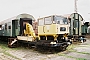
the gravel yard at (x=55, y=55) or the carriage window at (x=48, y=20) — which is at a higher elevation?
the carriage window at (x=48, y=20)

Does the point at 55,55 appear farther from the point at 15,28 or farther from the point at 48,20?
the point at 15,28

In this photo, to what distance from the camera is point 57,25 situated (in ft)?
34.3

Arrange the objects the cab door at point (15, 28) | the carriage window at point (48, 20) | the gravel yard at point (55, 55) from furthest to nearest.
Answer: the cab door at point (15, 28) < the carriage window at point (48, 20) < the gravel yard at point (55, 55)

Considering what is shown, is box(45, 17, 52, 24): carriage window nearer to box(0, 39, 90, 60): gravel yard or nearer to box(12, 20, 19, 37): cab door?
box(0, 39, 90, 60): gravel yard

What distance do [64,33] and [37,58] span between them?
300 cm

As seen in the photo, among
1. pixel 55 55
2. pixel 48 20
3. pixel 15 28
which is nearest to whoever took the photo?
pixel 55 55

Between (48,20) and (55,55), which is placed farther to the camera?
(48,20)

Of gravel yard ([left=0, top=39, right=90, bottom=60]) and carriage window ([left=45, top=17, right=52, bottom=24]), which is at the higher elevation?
carriage window ([left=45, top=17, right=52, bottom=24])

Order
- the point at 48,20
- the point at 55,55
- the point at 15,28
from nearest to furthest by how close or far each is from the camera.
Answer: the point at 55,55
the point at 48,20
the point at 15,28

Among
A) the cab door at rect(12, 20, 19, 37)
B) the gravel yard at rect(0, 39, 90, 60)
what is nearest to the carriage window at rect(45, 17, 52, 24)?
the gravel yard at rect(0, 39, 90, 60)

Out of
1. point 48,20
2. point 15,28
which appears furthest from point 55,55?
point 15,28

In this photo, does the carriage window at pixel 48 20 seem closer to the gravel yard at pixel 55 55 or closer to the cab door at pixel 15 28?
the gravel yard at pixel 55 55

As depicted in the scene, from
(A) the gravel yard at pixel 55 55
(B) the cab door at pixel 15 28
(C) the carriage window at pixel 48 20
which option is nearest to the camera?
(A) the gravel yard at pixel 55 55

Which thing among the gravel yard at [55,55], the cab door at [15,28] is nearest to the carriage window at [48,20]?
the gravel yard at [55,55]
